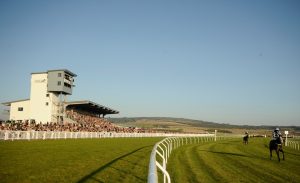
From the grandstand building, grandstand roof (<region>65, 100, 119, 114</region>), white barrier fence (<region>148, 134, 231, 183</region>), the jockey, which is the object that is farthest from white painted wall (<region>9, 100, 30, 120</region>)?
the jockey

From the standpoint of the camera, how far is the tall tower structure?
47.6m

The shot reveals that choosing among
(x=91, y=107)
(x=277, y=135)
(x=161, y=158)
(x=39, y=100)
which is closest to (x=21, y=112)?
(x=39, y=100)

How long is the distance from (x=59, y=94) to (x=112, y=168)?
40653mm

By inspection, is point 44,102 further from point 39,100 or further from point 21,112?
point 21,112

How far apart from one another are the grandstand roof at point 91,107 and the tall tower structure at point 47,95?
2.38 meters

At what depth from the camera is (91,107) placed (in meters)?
60.2

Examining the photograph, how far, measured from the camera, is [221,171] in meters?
11.5

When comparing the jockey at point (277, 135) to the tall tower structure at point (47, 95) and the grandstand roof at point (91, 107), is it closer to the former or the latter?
the tall tower structure at point (47, 95)

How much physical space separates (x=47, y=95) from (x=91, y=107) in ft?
42.1

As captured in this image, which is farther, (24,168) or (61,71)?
(61,71)

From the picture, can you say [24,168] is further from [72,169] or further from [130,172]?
[130,172]

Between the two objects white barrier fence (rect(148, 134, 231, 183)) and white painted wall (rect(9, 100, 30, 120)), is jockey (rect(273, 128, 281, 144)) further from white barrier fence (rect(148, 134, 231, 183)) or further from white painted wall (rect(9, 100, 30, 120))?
white painted wall (rect(9, 100, 30, 120))

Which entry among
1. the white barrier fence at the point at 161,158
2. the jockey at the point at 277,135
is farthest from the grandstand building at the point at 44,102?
the jockey at the point at 277,135

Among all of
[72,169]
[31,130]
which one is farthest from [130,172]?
[31,130]
